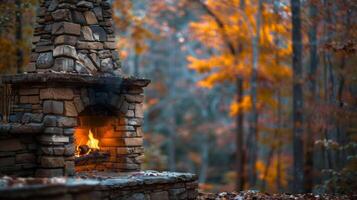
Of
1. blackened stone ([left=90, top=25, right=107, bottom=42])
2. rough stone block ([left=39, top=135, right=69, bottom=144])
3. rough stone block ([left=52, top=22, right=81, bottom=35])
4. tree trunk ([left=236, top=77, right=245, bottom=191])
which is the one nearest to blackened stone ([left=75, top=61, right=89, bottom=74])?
rough stone block ([left=52, top=22, right=81, bottom=35])

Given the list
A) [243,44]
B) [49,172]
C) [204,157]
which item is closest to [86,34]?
[49,172]

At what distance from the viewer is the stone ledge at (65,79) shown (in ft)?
26.7

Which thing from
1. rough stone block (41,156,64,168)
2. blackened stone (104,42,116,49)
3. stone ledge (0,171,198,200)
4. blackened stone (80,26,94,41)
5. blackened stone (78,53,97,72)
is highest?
blackened stone (80,26,94,41)

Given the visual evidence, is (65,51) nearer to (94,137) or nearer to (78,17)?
(78,17)

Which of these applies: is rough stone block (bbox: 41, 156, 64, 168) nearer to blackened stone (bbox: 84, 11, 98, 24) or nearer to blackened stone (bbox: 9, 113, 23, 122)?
blackened stone (bbox: 9, 113, 23, 122)

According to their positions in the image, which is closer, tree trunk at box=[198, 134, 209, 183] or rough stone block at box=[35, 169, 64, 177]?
rough stone block at box=[35, 169, 64, 177]

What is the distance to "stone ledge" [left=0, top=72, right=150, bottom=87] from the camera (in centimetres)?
815

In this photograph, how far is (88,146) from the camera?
9562mm

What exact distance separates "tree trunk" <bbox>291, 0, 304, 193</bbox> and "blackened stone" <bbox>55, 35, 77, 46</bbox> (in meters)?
6.64

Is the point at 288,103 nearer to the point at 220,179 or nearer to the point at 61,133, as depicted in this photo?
the point at 220,179

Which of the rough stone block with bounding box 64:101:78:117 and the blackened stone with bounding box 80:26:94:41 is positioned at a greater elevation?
the blackened stone with bounding box 80:26:94:41

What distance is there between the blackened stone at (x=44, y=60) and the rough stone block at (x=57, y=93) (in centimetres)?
59

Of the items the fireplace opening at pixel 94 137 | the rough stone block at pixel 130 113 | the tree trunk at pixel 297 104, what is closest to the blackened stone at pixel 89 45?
the fireplace opening at pixel 94 137

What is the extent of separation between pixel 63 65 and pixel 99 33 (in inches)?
41.8
